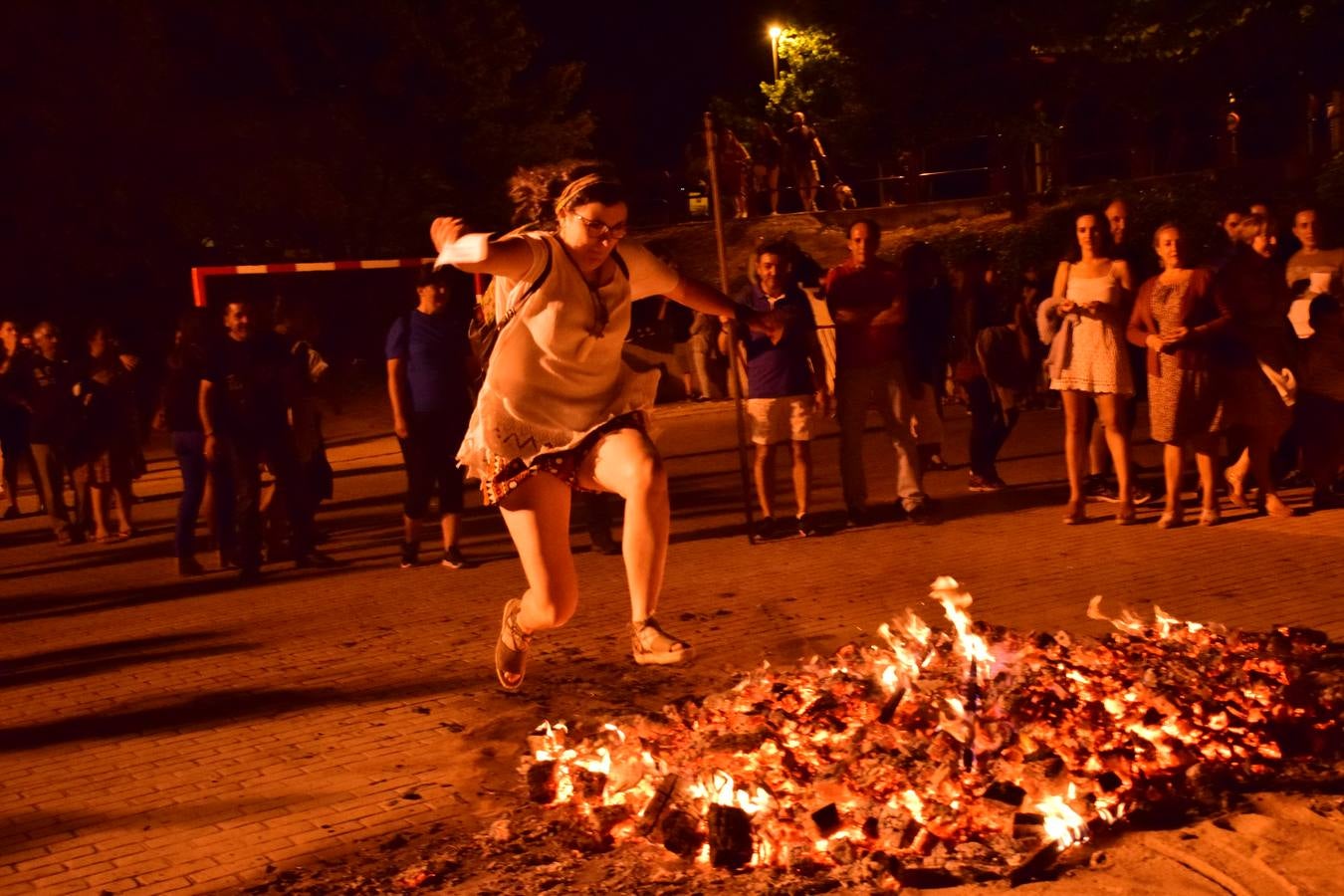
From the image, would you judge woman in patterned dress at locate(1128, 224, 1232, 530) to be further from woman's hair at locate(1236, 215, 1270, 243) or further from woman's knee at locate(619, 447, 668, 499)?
woman's knee at locate(619, 447, 668, 499)

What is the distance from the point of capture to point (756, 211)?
33938 millimetres

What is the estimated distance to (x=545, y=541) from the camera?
5.41 metres

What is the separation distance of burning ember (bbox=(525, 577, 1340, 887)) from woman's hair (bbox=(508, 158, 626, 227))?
1.82 metres

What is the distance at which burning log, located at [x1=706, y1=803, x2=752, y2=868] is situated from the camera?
4.37 meters

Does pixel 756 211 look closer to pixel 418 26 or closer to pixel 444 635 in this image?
pixel 418 26

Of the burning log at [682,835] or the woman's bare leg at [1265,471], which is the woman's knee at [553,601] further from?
the woman's bare leg at [1265,471]

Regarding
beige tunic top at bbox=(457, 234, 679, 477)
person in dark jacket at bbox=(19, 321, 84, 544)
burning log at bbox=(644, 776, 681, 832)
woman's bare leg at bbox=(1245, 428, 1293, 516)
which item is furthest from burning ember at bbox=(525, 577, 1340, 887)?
person in dark jacket at bbox=(19, 321, 84, 544)

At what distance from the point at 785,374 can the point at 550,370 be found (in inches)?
193

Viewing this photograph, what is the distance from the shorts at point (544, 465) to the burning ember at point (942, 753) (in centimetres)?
91

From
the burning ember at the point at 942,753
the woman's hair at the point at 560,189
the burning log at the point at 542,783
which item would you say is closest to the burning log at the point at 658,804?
the burning ember at the point at 942,753

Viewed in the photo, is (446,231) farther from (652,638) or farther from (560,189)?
(652,638)

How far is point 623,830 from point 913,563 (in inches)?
182

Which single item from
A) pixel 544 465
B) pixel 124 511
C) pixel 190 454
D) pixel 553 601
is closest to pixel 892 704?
pixel 553 601

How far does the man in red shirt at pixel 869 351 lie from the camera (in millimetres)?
10023
